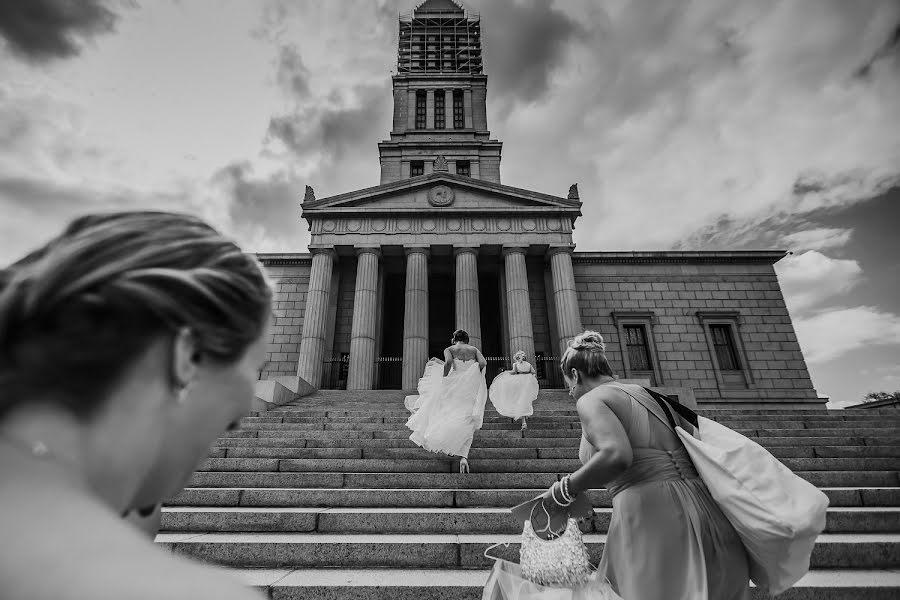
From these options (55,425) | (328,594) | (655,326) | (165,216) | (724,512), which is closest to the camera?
(55,425)

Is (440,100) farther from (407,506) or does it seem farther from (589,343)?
(589,343)

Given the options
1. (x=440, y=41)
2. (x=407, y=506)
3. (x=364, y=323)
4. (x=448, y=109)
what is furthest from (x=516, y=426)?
(x=440, y=41)

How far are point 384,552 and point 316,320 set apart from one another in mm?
15105

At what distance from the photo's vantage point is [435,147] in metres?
30.2

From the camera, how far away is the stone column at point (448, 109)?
3194 centimetres

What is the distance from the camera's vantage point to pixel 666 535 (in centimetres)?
216

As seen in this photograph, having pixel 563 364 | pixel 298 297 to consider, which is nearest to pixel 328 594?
pixel 563 364

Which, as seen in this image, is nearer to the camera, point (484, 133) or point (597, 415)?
point (597, 415)

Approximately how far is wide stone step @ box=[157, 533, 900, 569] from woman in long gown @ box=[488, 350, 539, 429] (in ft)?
15.0

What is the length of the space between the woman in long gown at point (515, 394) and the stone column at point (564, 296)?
8951 mm

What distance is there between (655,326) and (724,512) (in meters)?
20.0

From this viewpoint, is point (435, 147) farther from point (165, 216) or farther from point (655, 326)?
point (165, 216)

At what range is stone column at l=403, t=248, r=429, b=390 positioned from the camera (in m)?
17.0

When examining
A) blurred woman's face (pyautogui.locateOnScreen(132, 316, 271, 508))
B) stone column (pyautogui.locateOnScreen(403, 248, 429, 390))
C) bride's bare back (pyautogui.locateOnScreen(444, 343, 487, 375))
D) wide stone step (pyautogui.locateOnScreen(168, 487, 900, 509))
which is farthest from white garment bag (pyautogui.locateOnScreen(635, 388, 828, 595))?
stone column (pyautogui.locateOnScreen(403, 248, 429, 390))
